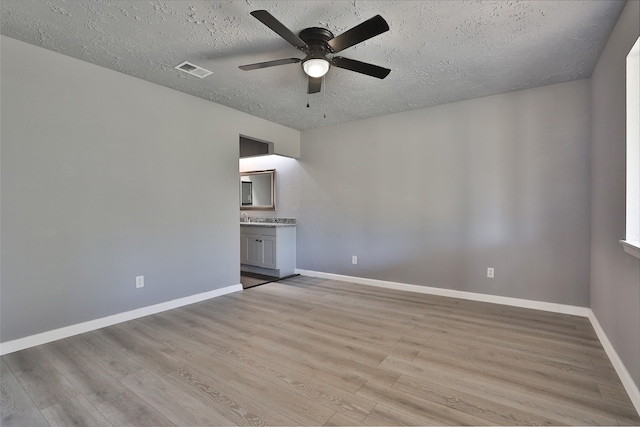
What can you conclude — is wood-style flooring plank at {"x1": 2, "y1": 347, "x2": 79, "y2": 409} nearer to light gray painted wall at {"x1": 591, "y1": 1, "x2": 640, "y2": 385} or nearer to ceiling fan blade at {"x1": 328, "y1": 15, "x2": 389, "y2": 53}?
ceiling fan blade at {"x1": 328, "y1": 15, "x2": 389, "y2": 53}

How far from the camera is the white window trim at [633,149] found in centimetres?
182

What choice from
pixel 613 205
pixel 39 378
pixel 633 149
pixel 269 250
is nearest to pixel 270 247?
pixel 269 250

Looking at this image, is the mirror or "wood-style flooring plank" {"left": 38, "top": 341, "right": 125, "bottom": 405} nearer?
"wood-style flooring plank" {"left": 38, "top": 341, "right": 125, "bottom": 405}

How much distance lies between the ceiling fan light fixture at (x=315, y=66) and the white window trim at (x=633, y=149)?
1873mm

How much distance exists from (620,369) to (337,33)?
117 inches

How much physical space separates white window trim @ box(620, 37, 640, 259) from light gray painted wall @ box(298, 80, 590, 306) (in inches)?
55.3

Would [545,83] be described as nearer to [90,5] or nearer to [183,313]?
[90,5]

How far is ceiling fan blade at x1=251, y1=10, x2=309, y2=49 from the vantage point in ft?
5.64

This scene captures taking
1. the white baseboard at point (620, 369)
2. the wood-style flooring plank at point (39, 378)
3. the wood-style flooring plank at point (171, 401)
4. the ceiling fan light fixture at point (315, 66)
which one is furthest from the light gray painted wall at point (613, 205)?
the wood-style flooring plank at point (39, 378)

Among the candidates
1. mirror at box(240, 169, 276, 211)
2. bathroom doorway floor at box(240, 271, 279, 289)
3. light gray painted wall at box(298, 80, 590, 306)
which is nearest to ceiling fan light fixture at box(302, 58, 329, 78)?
light gray painted wall at box(298, 80, 590, 306)

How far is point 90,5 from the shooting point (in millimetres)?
1997

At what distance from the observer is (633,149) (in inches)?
72.2

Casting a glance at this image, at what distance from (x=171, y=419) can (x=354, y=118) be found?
396 cm

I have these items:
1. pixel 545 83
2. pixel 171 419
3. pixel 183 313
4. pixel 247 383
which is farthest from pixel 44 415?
pixel 545 83
